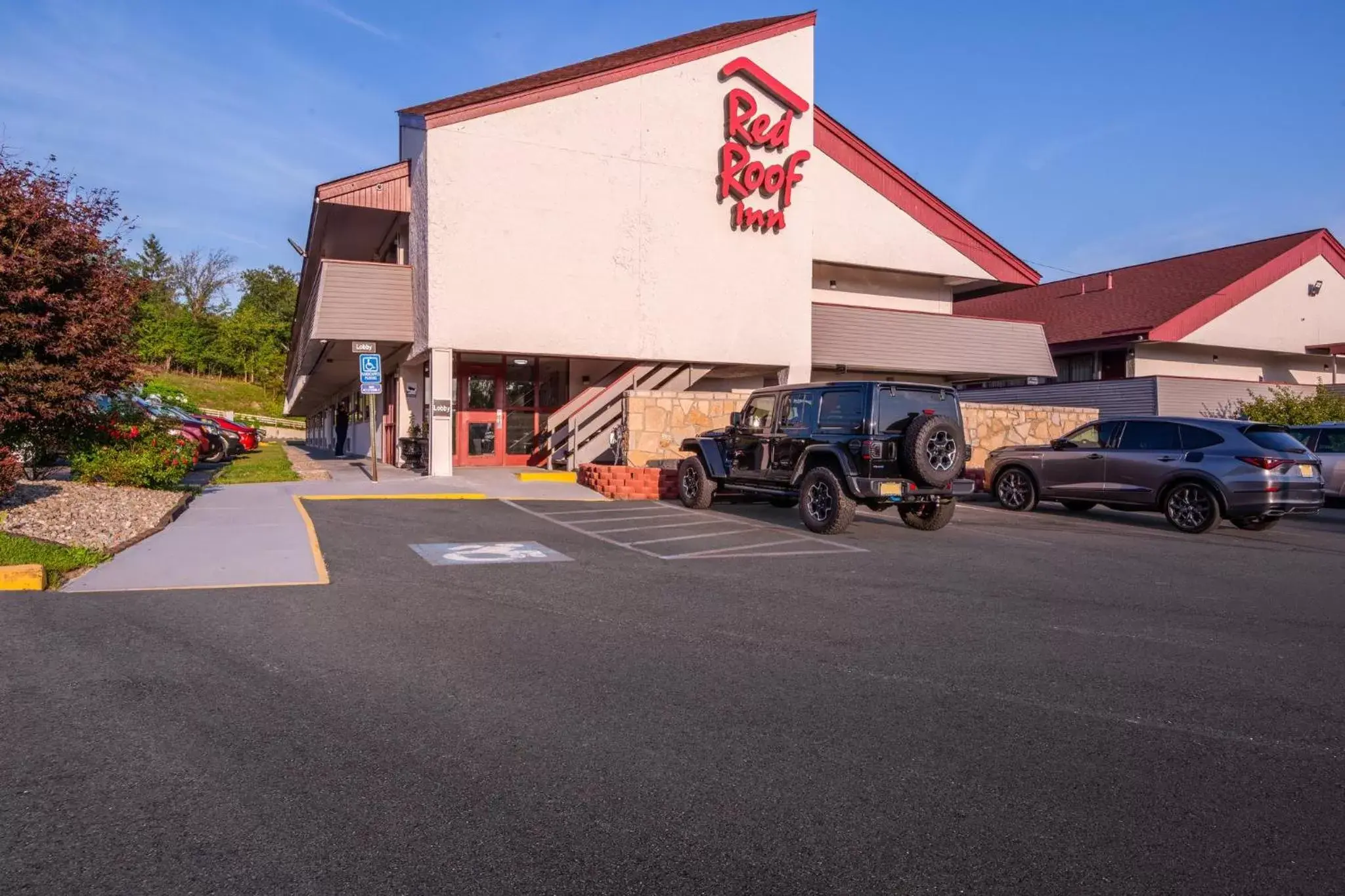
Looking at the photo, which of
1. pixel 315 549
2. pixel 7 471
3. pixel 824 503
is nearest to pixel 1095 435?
pixel 824 503

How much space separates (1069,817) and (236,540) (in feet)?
29.5

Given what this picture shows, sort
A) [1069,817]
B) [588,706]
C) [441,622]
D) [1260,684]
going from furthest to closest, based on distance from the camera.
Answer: [441,622] → [1260,684] → [588,706] → [1069,817]

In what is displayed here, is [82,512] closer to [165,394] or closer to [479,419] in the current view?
[165,394]

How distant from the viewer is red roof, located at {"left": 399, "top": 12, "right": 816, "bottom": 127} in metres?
17.8

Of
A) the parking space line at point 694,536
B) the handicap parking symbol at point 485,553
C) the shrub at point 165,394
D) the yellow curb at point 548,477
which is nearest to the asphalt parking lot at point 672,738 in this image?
the handicap parking symbol at point 485,553

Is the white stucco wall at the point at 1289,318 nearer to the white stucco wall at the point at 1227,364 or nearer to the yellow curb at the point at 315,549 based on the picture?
the white stucco wall at the point at 1227,364

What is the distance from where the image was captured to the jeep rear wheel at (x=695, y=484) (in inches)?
560

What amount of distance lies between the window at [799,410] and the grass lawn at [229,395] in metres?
53.3

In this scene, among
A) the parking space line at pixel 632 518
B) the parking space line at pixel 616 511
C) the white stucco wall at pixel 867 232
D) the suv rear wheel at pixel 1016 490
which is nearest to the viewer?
the parking space line at pixel 632 518

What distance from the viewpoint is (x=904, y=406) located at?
11742 mm

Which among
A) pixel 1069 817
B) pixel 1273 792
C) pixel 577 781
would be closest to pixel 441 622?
pixel 577 781

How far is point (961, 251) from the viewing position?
84.2ft

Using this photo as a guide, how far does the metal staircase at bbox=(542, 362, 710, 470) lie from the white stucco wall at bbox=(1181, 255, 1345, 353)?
16.6 metres

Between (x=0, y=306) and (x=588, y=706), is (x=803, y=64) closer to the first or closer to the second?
(x=0, y=306)
